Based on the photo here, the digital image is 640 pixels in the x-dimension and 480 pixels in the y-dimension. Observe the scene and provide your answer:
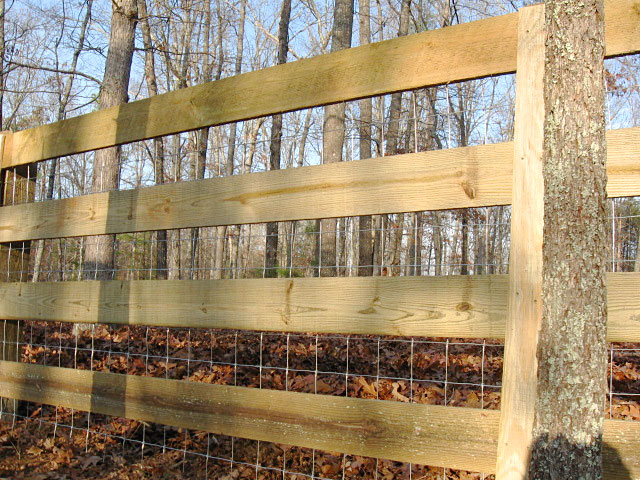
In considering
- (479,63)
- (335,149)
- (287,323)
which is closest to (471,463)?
(287,323)

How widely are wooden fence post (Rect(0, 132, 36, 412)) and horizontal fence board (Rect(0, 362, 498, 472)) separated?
→ 28.1 inches

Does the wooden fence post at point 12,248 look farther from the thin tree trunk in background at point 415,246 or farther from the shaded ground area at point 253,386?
the thin tree trunk in background at point 415,246

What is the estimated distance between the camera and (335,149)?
33.0ft

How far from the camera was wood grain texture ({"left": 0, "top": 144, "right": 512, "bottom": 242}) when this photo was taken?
256cm

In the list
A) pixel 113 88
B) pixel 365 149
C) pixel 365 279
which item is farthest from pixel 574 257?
pixel 365 149

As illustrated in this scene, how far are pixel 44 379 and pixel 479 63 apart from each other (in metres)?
3.75

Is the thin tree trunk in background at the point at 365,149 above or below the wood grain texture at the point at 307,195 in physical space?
above

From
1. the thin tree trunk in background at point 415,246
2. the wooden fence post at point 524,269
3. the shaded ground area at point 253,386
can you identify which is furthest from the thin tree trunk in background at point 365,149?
the wooden fence post at point 524,269

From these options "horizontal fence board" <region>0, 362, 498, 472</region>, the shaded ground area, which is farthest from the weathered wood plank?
the shaded ground area

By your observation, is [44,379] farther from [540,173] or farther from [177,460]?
[540,173]

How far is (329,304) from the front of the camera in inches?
115

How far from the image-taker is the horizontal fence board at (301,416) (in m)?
2.52

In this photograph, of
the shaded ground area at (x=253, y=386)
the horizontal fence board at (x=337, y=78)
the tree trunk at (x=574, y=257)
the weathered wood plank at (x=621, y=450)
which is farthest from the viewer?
the shaded ground area at (x=253, y=386)

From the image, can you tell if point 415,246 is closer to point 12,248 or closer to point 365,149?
point 12,248
